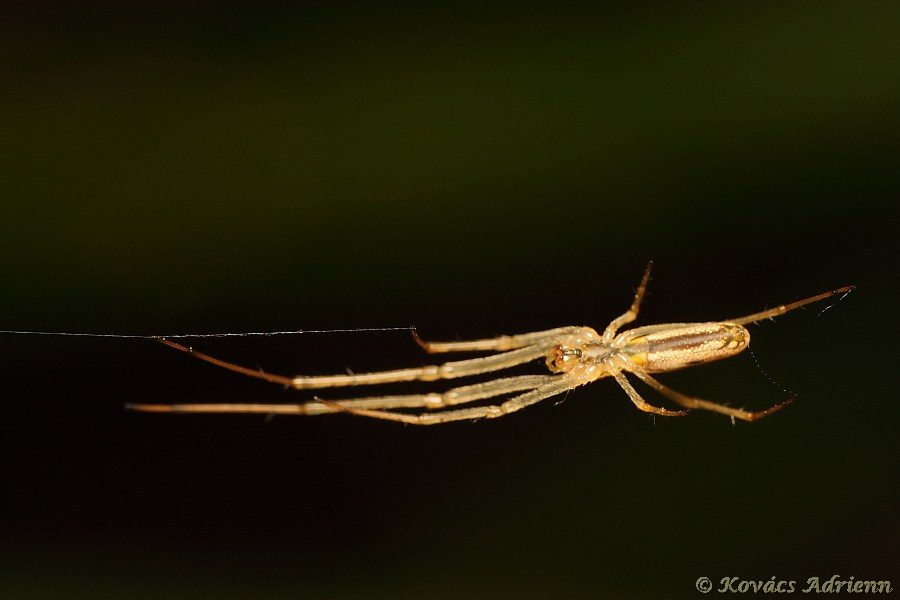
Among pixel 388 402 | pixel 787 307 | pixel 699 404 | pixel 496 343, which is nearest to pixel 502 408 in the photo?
pixel 496 343

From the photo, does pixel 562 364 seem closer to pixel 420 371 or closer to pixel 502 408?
pixel 502 408

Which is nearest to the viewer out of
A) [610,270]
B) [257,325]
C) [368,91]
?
[368,91]

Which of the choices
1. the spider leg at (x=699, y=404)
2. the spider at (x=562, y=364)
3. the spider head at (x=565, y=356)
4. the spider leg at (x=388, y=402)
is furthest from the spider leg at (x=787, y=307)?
the spider leg at (x=388, y=402)

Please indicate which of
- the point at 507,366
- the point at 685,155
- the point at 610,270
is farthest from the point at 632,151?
the point at 507,366

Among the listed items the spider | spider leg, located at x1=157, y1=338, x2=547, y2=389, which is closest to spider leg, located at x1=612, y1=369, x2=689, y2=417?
the spider

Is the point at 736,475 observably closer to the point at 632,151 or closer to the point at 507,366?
the point at 507,366

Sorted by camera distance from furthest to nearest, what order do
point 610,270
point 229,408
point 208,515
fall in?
point 208,515 → point 610,270 → point 229,408

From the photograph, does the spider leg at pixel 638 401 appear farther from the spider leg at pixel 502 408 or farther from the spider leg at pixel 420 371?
the spider leg at pixel 420 371
